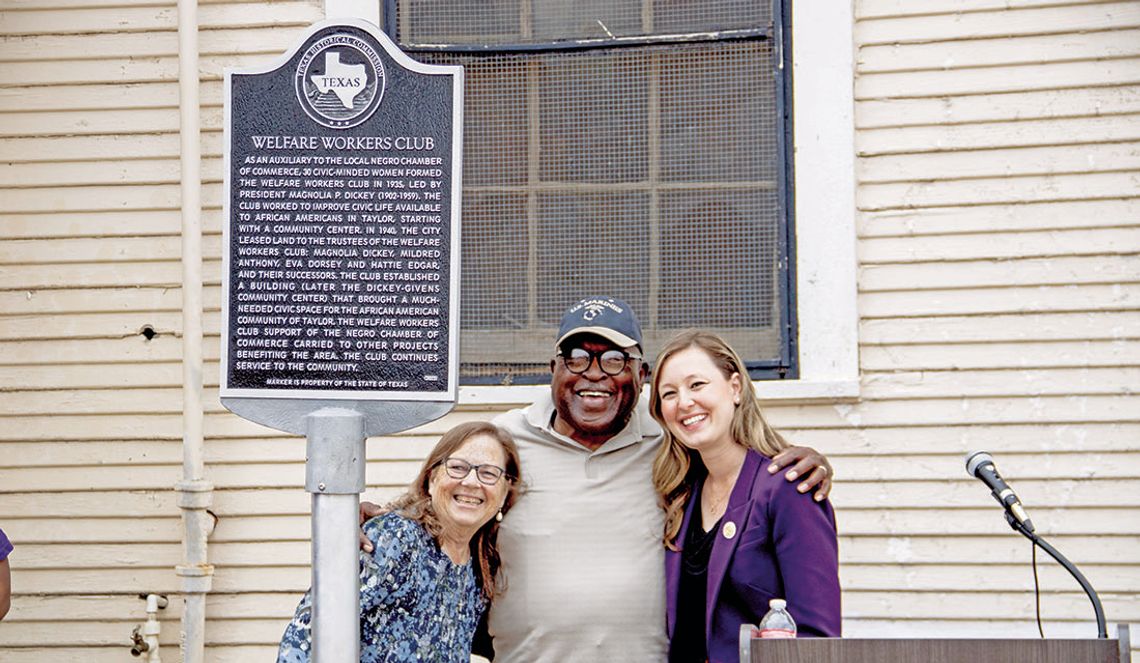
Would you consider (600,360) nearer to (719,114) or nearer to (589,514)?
(589,514)

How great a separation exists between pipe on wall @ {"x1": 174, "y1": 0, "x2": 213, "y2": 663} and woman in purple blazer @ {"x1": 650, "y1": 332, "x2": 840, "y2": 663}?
257cm

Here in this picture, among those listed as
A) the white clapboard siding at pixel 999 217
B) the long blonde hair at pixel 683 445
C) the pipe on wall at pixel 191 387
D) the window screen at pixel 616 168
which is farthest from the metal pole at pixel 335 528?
the white clapboard siding at pixel 999 217

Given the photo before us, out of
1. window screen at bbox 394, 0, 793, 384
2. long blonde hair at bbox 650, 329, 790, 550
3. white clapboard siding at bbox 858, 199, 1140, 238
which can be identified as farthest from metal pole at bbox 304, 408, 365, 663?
white clapboard siding at bbox 858, 199, 1140, 238

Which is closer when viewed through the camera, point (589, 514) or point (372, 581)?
point (372, 581)

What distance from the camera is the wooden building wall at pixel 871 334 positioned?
5.50m

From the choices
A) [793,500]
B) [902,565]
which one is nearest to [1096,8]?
[902,565]

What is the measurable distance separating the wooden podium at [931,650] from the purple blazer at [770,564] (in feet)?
1.76

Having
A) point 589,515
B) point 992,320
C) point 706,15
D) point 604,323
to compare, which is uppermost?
point 706,15

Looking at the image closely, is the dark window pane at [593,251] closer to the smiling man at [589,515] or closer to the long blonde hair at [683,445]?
the smiling man at [589,515]

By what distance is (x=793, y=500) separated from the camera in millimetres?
3594

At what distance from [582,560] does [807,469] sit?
0.70 m

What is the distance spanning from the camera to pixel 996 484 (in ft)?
11.6

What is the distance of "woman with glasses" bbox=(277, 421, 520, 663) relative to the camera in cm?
356

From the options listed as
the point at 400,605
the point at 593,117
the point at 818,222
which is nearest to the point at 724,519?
the point at 400,605
